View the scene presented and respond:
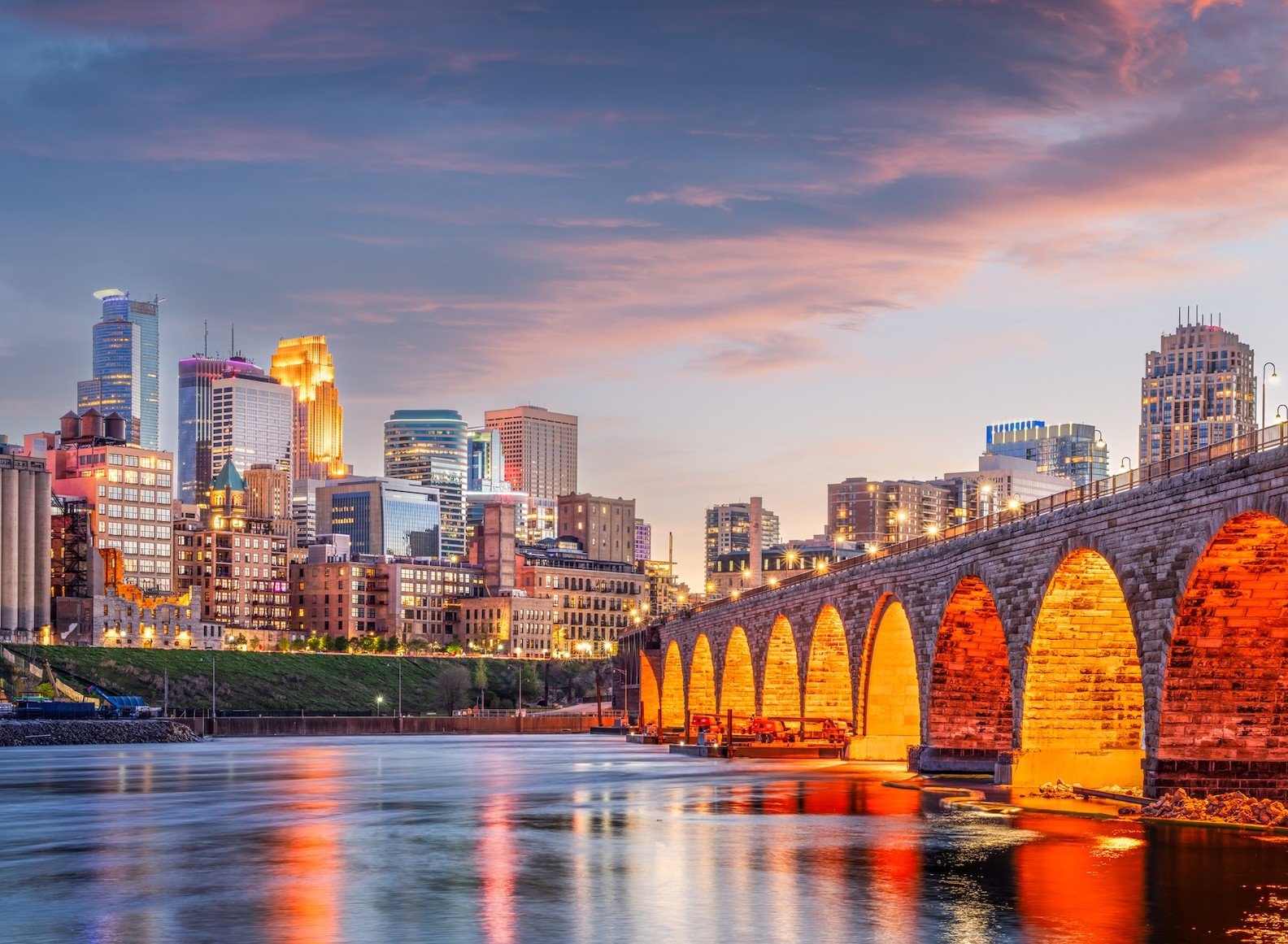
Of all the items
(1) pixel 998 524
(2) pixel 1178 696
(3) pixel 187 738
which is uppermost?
(1) pixel 998 524

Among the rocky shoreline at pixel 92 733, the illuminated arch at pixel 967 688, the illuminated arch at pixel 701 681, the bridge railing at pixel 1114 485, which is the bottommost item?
the rocky shoreline at pixel 92 733

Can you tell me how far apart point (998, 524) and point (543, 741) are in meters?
78.0

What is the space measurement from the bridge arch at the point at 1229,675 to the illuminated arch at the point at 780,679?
2473 inches

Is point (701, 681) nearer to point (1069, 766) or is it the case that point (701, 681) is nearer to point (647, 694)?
point (647, 694)

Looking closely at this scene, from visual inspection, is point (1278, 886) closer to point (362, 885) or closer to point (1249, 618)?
point (1249, 618)

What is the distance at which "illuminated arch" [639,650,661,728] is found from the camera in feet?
566

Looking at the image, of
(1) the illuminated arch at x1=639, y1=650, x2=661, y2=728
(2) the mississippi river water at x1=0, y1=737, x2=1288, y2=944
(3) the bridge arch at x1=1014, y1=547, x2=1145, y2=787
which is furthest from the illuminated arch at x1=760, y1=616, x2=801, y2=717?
(1) the illuminated arch at x1=639, y1=650, x2=661, y2=728

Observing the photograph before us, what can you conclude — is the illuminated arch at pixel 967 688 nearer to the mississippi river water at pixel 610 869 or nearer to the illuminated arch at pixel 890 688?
the mississippi river water at pixel 610 869

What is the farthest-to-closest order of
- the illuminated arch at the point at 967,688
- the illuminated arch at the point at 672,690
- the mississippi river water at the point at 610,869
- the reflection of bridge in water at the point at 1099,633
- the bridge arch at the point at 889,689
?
the illuminated arch at the point at 672,690 → the bridge arch at the point at 889,689 → the illuminated arch at the point at 967,688 → the reflection of bridge in water at the point at 1099,633 → the mississippi river water at the point at 610,869

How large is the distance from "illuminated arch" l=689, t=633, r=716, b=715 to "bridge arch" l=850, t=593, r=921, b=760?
52.5 m

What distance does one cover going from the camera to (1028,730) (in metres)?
62.2

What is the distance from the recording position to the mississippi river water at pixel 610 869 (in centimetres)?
3091

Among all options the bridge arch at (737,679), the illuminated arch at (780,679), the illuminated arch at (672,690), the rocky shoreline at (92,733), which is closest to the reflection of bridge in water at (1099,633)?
the illuminated arch at (780,679)

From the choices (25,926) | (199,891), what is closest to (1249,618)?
(199,891)
